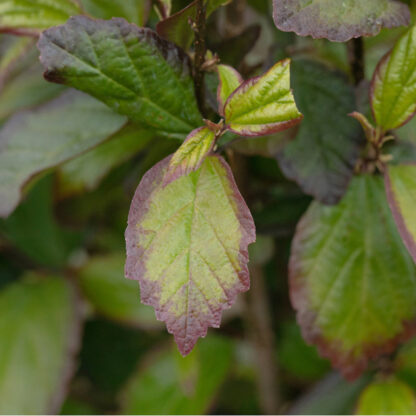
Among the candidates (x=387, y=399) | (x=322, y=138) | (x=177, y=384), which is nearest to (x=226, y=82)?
(x=322, y=138)

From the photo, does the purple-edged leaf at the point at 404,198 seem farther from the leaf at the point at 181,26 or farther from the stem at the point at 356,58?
the leaf at the point at 181,26

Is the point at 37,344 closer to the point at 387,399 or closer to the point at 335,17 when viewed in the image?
the point at 387,399

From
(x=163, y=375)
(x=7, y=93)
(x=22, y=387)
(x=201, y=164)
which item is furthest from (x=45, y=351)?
(x=201, y=164)

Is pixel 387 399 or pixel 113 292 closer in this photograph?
pixel 387 399

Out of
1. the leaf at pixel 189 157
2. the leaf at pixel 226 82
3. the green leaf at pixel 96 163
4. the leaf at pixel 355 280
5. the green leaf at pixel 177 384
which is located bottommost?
the green leaf at pixel 177 384

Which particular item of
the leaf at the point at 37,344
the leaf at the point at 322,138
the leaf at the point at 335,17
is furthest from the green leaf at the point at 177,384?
the leaf at the point at 335,17

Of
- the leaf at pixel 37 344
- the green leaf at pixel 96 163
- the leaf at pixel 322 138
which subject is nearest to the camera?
the leaf at pixel 322 138

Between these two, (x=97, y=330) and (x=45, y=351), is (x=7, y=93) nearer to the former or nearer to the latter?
(x=45, y=351)
